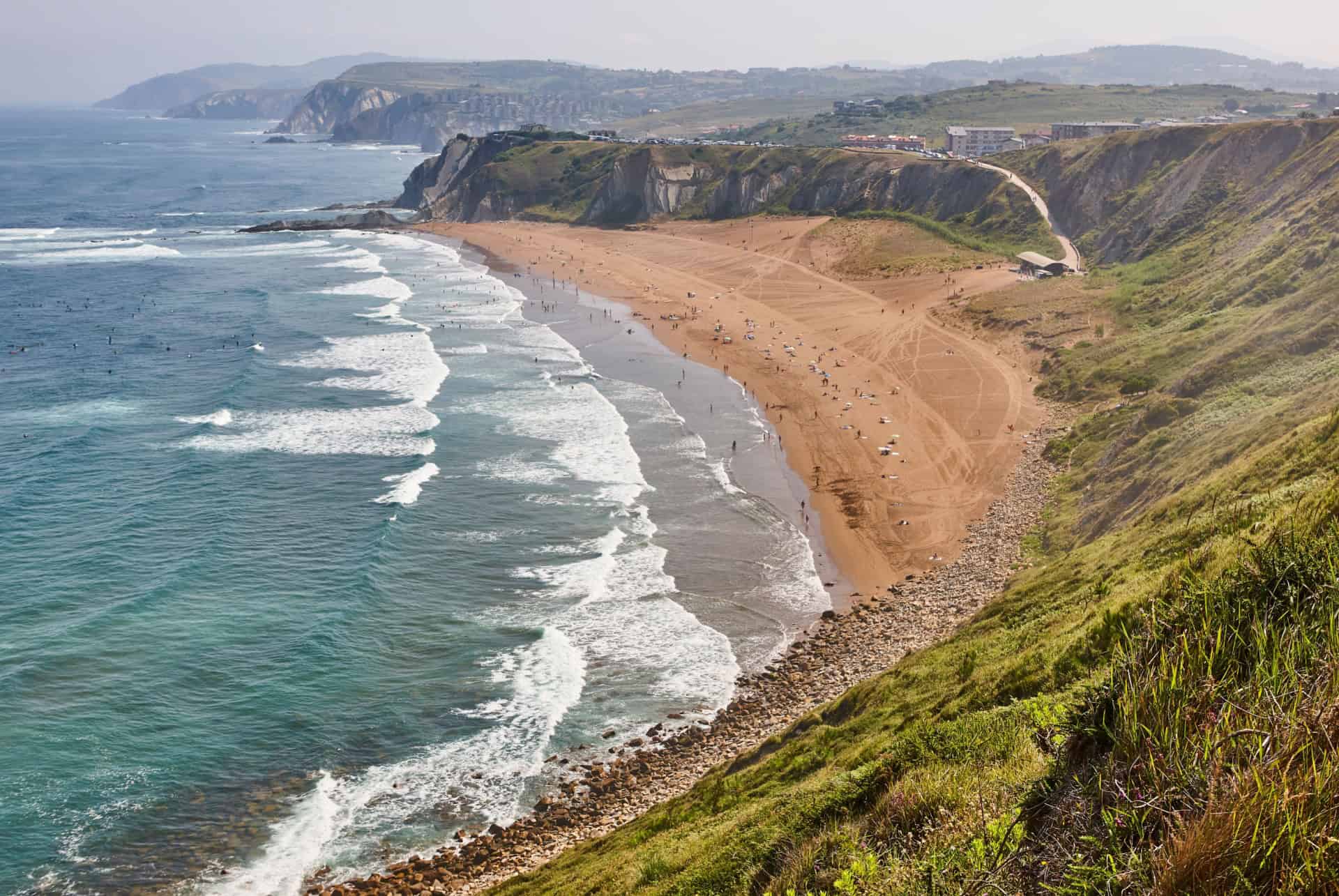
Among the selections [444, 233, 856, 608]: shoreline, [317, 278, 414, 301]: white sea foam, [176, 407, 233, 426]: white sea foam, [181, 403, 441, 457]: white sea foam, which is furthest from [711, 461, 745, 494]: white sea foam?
[317, 278, 414, 301]: white sea foam

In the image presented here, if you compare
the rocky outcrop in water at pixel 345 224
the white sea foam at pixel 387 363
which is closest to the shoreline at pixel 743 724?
the white sea foam at pixel 387 363

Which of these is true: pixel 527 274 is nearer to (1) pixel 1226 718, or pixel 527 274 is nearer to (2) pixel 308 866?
(2) pixel 308 866

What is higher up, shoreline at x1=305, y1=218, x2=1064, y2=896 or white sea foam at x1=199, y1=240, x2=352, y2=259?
white sea foam at x1=199, y1=240, x2=352, y2=259

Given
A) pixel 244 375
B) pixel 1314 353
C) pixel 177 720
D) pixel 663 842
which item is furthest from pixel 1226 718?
pixel 244 375

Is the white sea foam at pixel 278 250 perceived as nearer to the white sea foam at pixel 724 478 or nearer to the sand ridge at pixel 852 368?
A: the sand ridge at pixel 852 368

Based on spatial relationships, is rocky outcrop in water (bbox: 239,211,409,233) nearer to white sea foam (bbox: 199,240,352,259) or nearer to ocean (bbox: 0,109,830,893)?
white sea foam (bbox: 199,240,352,259)

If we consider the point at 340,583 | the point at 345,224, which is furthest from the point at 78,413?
the point at 345,224

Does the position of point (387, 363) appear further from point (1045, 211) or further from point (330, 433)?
point (1045, 211)
